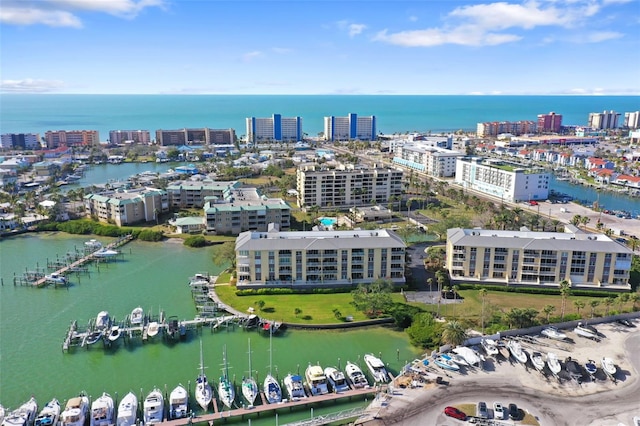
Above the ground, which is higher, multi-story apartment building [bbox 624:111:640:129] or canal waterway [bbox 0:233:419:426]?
Result: multi-story apartment building [bbox 624:111:640:129]

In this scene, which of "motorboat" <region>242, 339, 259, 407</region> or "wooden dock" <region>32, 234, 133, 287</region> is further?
"wooden dock" <region>32, 234, 133, 287</region>

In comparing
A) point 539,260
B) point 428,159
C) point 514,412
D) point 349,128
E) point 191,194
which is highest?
point 349,128

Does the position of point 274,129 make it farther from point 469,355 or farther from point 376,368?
point 469,355

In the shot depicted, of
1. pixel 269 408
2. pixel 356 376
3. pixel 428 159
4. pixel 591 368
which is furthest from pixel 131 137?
pixel 591 368

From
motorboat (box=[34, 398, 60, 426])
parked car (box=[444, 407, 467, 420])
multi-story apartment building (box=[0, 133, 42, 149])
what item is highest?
multi-story apartment building (box=[0, 133, 42, 149])

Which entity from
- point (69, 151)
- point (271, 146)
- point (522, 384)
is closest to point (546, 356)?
point (522, 384)

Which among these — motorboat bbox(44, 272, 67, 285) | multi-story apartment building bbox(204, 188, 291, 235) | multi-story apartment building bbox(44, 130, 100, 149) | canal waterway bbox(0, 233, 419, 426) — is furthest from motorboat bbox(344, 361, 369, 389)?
multi-story apartment building bbox(44, 130, 100, 149)

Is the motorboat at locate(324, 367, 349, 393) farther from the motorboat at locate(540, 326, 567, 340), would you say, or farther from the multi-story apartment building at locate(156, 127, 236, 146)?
the multi-story apartment building at locate(156, 127, 236, 146)
